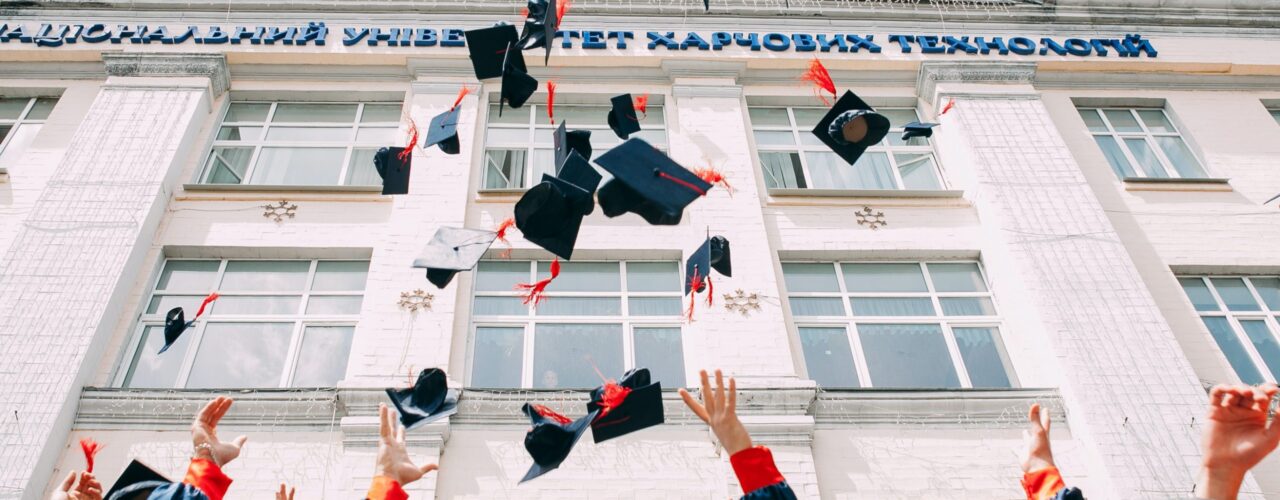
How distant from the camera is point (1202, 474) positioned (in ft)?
13.5

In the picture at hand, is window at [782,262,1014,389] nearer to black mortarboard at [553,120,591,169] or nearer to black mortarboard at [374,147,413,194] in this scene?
black mortarboard at [553,120,591,169]

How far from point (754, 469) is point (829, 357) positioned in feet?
15.5

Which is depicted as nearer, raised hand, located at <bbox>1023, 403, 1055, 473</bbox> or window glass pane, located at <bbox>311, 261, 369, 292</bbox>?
raised hand, located at <bbox>1023, 403, 1055, 473</bbox>

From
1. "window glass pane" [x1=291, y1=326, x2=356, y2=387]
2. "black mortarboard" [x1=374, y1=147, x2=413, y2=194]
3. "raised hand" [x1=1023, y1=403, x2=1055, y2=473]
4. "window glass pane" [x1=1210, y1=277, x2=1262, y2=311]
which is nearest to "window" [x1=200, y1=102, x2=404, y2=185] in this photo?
"black mortarboard" [x1=374, y1=147, x2=413, y2=194]

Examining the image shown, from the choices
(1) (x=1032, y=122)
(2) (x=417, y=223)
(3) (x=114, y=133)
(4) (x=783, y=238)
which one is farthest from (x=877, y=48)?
(3) (x=114, y=133)

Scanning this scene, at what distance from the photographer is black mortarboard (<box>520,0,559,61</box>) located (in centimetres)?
838

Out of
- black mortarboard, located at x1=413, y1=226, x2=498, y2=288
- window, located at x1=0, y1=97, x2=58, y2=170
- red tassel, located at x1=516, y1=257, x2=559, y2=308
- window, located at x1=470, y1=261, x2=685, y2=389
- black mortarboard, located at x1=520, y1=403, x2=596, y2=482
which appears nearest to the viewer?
black mortarboard, located at x1=520, y1=403, x2=596, y2=482

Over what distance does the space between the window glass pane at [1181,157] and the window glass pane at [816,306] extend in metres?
5.05

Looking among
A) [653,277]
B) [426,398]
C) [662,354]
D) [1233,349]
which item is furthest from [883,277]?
[426,398]

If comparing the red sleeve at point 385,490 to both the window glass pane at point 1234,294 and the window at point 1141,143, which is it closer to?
the window glass pane at point 1234,294

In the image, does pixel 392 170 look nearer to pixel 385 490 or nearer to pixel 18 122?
pixel 385 490

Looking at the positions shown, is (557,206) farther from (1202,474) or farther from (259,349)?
(1202,474)

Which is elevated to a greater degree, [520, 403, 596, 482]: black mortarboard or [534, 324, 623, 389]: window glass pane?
[534, 324, 623, 389]: window glass pane

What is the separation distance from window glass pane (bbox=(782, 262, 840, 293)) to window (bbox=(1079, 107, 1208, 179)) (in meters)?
4.07
